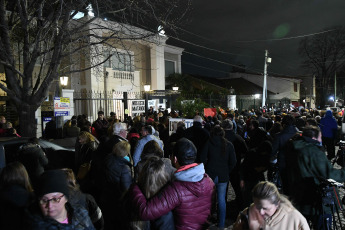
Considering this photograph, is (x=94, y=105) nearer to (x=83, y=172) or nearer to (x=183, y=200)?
(x=83, y=172)

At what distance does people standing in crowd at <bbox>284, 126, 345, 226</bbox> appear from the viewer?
356 centimetres

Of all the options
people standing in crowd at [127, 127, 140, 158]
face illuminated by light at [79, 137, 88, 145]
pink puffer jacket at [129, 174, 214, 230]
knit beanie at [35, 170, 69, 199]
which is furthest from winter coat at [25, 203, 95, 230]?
people standing in crowd at [127, 127, 140, 158]

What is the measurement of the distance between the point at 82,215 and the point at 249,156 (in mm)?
3261

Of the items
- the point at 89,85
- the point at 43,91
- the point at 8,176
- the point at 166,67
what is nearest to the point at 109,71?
the point at 89,85

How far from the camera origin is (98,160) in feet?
15.8

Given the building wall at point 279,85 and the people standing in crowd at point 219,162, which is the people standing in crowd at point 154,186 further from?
the building wall at point 279,85

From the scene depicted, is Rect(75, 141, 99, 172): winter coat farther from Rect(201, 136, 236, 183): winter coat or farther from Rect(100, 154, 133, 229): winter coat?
Rect(201, 136, 236, 183): winter coat

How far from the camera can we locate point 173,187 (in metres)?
2.65

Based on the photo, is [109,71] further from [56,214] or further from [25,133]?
[56,214]

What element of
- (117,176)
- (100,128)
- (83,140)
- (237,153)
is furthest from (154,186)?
(100,128)

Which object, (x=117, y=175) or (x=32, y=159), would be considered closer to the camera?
(x=117, y=175)

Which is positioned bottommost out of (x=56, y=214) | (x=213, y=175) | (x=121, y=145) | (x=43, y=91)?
(x=213, y=175)

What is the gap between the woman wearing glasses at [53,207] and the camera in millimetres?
2164

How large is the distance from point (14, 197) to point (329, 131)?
9108 millimetres
